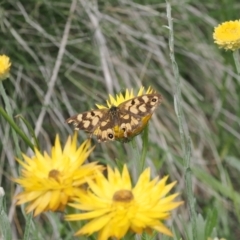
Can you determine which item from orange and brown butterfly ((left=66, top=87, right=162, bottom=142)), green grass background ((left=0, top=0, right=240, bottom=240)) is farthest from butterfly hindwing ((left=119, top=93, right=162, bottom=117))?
green grass background ((left=0, top=0, right=240, bottom=240))

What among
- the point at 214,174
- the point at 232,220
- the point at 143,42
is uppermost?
the point at 143,42

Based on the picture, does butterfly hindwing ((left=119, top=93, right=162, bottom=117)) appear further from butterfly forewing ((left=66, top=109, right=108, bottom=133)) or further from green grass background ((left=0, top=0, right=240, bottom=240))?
green grass background ((left=0, top=0, right=240, bottom=240))

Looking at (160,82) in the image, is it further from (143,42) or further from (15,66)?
(15,66)

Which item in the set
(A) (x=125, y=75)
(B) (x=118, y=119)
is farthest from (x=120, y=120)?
(A) (x=125, y=75)

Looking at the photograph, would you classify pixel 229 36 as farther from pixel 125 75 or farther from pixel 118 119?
pixel 125 75

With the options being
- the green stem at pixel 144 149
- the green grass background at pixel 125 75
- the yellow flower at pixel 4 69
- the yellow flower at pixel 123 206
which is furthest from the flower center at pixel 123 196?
the green grass background at pixel 125 75

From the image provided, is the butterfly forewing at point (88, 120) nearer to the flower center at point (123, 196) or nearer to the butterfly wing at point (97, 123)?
the butterfly wing at point (97, 123)

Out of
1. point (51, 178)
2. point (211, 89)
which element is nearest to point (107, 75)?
point (211, 89)
